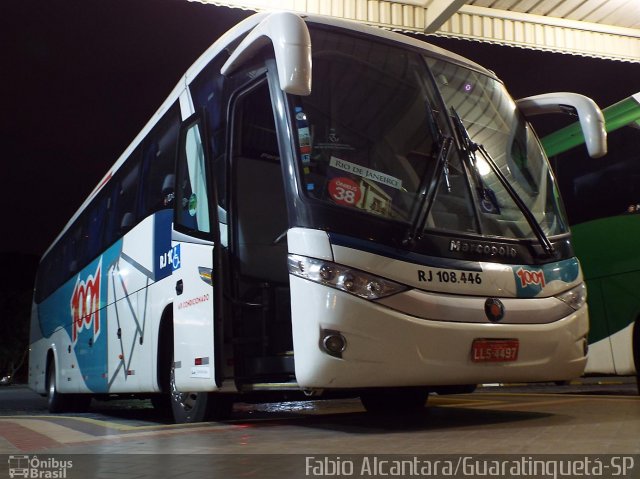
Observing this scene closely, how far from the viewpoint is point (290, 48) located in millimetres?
5074

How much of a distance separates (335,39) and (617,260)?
16.8 ft

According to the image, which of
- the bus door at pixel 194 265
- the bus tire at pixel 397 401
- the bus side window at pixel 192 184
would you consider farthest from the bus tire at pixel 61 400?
the bus side window at pixel 192 184

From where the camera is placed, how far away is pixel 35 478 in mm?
3955

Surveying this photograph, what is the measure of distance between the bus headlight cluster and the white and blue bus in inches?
0.4

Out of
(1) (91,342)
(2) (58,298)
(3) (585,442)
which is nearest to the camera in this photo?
(3) (585,442)

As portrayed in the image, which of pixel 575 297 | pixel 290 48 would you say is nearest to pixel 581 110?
pixel 575 297

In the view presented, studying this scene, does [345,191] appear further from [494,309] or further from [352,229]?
[494,309]

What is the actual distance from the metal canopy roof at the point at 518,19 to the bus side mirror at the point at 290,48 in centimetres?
584

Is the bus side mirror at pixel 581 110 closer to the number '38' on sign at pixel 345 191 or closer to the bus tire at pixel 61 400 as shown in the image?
the number '38' on sign at pixel 345 191

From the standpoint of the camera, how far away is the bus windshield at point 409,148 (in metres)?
5.52

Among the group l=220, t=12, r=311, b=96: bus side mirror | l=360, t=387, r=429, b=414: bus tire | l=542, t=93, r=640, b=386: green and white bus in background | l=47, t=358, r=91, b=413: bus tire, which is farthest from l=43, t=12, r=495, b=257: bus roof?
l=47, t=358, r=91, b=413: bus tire

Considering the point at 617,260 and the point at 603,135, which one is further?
the point at 617,260

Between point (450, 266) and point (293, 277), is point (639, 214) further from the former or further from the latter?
point (293, 277)

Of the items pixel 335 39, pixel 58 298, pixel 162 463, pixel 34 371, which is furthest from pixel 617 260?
pixel 34 371
